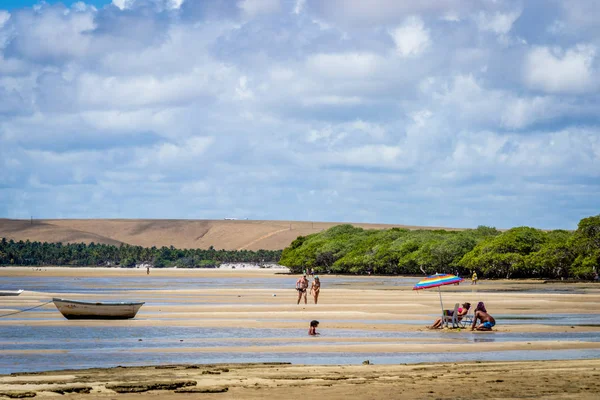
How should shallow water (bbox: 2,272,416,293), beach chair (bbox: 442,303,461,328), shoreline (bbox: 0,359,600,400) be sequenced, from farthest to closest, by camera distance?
shallow water (bbox: 2,272,416,293) → beach chair (bbox: 442,303,461,328) → shoreline (bbox: 0,359,600,400)

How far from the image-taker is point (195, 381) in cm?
1905

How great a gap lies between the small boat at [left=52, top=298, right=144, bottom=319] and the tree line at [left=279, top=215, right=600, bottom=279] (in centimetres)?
5888

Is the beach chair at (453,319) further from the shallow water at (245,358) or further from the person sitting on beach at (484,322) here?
the shallow water at (245,358)

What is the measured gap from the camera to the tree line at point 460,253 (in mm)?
89312

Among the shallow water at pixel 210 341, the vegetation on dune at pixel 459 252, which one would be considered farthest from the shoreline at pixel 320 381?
the vegetation on dune at pixel 459 252

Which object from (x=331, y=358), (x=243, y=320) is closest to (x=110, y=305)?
(x=243, y=320)

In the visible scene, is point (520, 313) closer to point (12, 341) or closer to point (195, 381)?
point (12, 341)

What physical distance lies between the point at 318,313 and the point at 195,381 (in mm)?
22698

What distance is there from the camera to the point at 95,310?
36844 millimetres

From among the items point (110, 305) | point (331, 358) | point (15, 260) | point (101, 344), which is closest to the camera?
point (331, 358)

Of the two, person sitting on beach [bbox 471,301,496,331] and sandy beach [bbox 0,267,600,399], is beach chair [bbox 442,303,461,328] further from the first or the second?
person sitting on beach [bbox 471,301,496,331]

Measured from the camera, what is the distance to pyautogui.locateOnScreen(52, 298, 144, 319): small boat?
3669cm

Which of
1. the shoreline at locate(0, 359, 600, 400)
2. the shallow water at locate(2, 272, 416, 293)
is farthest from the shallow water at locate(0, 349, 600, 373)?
the shallow water at locate(2, 272, 416, 293)

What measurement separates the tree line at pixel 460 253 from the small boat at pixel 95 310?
A: 193ft
